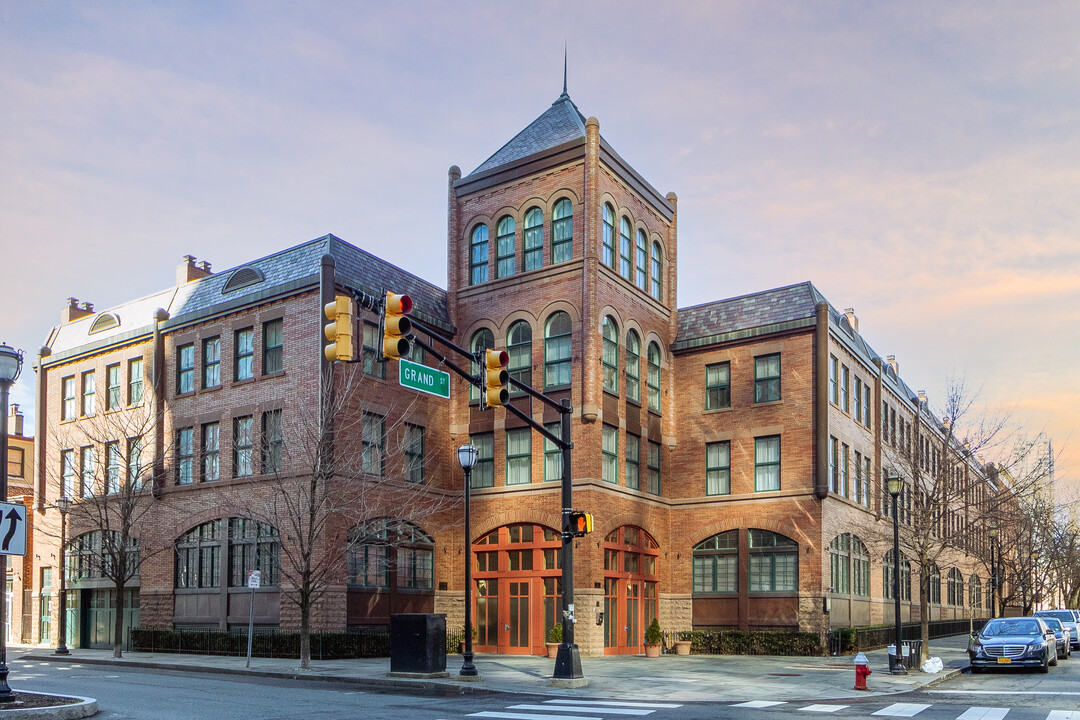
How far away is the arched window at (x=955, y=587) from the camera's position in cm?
5866

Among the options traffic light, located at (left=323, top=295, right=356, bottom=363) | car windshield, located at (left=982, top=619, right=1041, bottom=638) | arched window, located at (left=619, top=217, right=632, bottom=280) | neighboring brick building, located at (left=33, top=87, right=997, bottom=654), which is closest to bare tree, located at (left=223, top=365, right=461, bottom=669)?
neighboring brick building, located at (left=33, top=87, right=997, bottom=654)

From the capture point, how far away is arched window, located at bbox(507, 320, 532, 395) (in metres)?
34.6

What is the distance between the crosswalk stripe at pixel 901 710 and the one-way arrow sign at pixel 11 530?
44.8 feet

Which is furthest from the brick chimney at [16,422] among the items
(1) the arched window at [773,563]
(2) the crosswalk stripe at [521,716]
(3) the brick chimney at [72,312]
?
(2) the crosswalk stripe at [521,716]

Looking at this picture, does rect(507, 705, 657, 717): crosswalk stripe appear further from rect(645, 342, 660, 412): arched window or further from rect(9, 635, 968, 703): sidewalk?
rect(645, 342, 660, 412): arched window

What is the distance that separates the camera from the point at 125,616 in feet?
119

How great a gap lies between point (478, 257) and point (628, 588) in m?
12.9

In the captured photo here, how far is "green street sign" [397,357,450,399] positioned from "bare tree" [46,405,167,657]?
65.2ft

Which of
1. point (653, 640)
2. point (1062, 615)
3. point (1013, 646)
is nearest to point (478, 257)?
point (653, 640)

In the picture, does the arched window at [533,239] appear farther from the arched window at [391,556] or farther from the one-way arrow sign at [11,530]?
the one-way arrow sign at [11,530]

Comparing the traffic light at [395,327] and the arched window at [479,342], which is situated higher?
the arched window at [479,342]

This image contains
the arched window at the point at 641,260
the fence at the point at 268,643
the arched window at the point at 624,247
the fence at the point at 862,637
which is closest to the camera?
the fence at the point at 268,643

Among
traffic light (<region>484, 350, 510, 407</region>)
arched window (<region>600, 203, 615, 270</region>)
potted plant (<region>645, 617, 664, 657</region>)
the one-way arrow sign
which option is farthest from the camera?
arched window (<region>600, 203, 615, 270</region>)

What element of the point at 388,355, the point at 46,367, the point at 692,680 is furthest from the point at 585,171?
the point at 46,367
